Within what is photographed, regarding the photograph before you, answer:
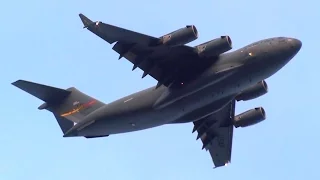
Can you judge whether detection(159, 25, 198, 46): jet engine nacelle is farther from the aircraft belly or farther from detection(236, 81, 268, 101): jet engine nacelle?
detection(236, 81, 268, 101): jet engine nacelle

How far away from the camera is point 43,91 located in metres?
38.7

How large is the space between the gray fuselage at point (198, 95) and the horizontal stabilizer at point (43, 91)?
3.16 meters

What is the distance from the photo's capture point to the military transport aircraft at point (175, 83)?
1328 inches

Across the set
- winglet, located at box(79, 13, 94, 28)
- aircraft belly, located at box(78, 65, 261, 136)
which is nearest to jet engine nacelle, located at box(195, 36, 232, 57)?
aircraft belly, located at box(78, 65, 261, 136)

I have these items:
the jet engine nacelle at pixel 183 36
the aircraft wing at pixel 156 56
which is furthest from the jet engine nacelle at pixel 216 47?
the jet engine nacelle at pixel 183 36

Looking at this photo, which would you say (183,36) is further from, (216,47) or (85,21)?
(85,21)

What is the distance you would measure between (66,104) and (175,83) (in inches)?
302

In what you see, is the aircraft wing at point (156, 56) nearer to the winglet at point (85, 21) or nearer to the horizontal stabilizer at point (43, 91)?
the winglet at point (85, 21)

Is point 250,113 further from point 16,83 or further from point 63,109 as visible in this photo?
point 16,83

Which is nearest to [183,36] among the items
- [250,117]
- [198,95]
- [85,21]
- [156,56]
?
[156,56]

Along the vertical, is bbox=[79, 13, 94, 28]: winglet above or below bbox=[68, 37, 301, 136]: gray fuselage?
above

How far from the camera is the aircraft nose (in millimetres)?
33781

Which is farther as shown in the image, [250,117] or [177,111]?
[250,117]

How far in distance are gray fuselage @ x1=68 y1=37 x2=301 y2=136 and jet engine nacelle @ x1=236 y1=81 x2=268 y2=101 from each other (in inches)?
54.8
